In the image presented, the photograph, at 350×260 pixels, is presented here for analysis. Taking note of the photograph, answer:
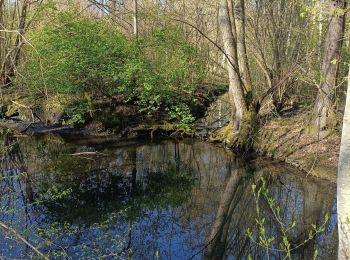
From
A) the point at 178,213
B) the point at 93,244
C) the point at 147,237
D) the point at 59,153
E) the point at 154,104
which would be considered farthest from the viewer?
the point at 154,104

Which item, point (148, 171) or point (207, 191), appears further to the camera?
point (148, 171)

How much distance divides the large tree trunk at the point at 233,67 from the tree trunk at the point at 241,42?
257 millimetres

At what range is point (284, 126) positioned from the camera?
1342 centimetres


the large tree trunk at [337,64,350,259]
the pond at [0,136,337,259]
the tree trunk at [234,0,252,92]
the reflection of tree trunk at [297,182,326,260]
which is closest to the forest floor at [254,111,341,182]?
the pond at [0,136,337,259]

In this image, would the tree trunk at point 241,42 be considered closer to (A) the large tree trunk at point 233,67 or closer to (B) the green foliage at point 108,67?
(A) the large tree trunk at point 233,67

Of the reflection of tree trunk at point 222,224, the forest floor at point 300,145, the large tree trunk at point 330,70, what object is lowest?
the reflection of tree trunk at point 222,224

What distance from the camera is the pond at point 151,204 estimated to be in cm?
692

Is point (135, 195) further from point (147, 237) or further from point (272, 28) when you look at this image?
point (272, 28)

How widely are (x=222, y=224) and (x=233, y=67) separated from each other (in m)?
6.68

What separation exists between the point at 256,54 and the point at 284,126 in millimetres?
4562

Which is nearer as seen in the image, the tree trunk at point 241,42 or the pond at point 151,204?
the pond at point 151,204

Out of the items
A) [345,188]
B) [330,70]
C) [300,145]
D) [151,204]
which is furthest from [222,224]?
[330,70]

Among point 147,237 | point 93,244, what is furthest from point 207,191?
point 93,244

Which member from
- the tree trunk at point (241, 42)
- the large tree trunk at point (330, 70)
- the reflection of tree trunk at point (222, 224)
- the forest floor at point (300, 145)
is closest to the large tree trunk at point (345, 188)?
the reflection of tree trunk at point (222, 224)
